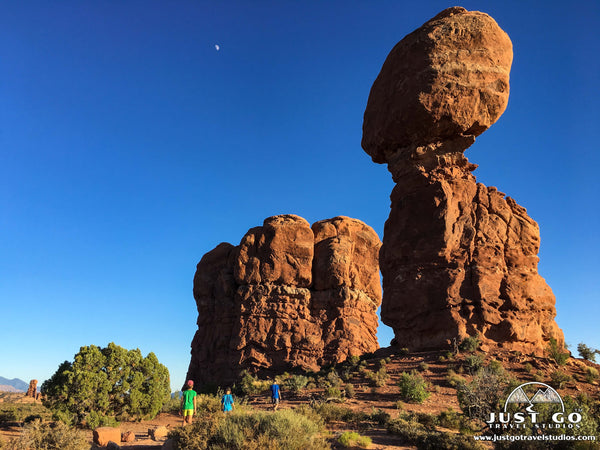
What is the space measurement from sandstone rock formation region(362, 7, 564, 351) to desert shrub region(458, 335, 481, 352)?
33 cm

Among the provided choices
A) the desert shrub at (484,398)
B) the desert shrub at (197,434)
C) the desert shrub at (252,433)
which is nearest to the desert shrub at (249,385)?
the desert shrub at (197,434)

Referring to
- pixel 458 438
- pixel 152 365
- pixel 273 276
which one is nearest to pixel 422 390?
pixel 458 438

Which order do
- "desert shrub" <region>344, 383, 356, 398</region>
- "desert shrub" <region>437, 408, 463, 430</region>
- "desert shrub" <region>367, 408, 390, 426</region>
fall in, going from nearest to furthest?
1. "desert shrub" <region>437, 408, 463, 430</region>
2. "desert shrub" <region>367, 408, 390, 426</region>
3. "desert shrub" <region>344, 383, 356, 398</region>

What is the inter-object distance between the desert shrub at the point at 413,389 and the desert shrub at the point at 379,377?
1074 millimetres

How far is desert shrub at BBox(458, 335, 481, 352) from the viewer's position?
16953 millimetres

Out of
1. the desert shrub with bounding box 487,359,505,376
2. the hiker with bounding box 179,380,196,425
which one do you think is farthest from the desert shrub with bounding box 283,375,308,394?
the desert shrub with bounding box 487,359,505,376

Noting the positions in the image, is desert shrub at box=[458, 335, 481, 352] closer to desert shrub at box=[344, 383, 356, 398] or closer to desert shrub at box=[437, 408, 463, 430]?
desert shrub at box=[344, 383, 356, 398]

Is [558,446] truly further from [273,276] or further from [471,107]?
[273,276]

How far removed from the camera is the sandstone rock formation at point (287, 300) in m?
29.0

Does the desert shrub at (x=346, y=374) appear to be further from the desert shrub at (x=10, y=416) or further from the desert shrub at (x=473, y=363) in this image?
the desert shrub at (x=10, y=416)

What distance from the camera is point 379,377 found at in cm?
1695

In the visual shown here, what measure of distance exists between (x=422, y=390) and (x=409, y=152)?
1140 centimetres

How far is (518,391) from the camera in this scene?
34.7 feet

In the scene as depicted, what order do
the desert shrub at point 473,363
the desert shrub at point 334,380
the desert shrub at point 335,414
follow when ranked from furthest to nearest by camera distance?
the desert shrub at point 334,380, the desert shrub at point 473,363, the desert shrub at point 335,414
